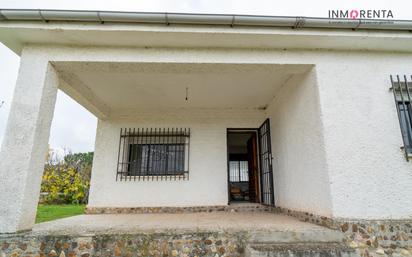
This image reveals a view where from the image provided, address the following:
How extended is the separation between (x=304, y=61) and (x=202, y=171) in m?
3.62

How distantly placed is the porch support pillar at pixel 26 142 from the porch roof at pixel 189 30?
1.50 ft

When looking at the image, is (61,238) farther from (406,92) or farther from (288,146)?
(406,92)

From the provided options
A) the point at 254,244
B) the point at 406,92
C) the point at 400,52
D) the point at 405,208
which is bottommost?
the point at 254,244

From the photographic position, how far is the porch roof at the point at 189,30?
10.1 ft

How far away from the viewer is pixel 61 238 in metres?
2.81

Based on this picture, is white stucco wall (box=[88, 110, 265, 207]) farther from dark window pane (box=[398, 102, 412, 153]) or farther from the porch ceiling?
dark window pane (box=[398, 102, 412, 153])

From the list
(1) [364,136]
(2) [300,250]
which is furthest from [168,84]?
(2) [300,250]

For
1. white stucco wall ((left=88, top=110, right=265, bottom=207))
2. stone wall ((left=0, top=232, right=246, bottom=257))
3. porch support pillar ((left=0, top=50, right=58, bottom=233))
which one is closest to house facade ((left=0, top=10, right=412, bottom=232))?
porch support pillar ((left=0, top=50, right=58, bottom=233))

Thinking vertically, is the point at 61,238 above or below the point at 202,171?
below

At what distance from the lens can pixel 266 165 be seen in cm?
574

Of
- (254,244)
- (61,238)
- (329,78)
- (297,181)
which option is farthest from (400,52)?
(61,238)

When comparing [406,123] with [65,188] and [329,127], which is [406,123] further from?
[65,188]

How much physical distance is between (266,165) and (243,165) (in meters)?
7.41

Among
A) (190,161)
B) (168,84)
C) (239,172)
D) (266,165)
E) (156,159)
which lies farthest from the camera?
(239,172)
